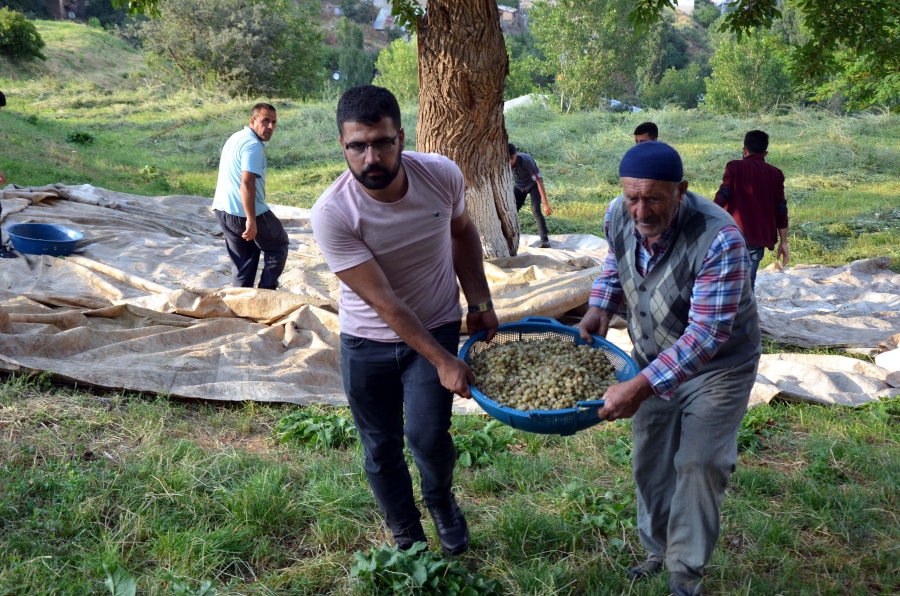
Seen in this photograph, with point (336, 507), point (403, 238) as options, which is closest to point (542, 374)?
point (403, 238)

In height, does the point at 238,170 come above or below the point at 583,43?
below

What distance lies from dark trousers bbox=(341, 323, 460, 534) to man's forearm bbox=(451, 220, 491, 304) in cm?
23

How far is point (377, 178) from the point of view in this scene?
243 centimetres

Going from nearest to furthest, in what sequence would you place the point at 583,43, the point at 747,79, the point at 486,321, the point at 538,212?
1. the point at 486,321
2. the point at 538,212
3. the point at 747,79
4. the point at 583,43

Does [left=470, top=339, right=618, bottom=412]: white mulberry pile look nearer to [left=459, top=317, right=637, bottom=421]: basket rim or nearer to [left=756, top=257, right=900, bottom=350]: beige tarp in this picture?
[left=459, top=317, right=637, bottom=421]: basket rim

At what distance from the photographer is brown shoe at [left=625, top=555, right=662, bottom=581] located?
2838 millimetres

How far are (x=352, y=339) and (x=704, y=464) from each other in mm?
1321

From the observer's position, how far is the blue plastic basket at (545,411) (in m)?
2.39

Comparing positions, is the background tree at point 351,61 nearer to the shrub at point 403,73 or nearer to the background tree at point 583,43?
the shrub at point 403,73

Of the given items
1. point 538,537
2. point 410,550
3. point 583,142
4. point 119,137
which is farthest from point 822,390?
point 119,137

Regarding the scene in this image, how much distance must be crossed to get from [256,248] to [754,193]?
14.0 ft

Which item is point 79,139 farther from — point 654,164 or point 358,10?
point 358,10

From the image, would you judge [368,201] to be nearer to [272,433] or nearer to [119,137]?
[272,433]

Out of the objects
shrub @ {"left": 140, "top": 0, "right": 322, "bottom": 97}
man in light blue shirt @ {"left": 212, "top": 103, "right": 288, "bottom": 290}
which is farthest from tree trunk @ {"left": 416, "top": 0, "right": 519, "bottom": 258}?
shrub @ {"left": 140, "top": 0, "right": 322, "bottom": 97}
